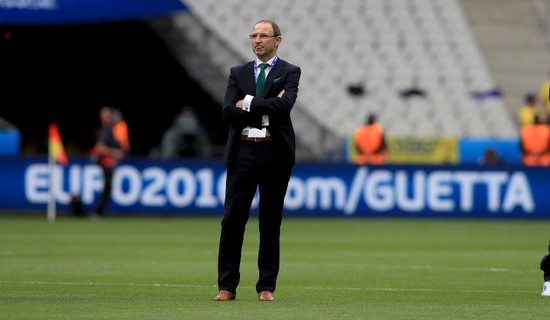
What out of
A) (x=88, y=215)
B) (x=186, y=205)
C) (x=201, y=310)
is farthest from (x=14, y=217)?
(x=201, y=310)

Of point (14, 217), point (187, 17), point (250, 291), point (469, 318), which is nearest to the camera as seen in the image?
point (469, 318)

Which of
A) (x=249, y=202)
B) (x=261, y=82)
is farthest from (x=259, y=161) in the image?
(x=261, y=82)

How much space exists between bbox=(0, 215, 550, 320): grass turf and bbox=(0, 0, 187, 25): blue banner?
8.69m

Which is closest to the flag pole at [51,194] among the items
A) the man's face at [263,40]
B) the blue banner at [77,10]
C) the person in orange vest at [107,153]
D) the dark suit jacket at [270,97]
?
the person in orange vest at [107,153]

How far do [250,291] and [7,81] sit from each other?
29587 millimetres

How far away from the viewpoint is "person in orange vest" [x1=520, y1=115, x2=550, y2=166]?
31.2 meters

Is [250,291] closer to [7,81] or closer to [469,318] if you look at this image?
[469,318]

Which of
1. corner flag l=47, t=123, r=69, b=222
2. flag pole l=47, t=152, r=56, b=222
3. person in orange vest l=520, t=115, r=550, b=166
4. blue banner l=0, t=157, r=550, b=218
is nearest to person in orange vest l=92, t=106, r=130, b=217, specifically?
blue banner l=0, t=157, r=550, b=218

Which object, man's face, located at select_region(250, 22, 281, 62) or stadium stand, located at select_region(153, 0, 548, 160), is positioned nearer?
man's face, located at select_region(250, 22, 281, 62)

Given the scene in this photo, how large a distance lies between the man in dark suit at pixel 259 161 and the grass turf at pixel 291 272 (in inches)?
15.8

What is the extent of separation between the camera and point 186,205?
30062mm

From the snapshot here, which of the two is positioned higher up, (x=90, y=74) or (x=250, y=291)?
(x=90, y=74)

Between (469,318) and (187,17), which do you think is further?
(187,17)

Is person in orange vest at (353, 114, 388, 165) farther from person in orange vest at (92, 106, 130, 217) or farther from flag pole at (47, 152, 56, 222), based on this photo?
flag pole at (47, 152, 56, 222)
